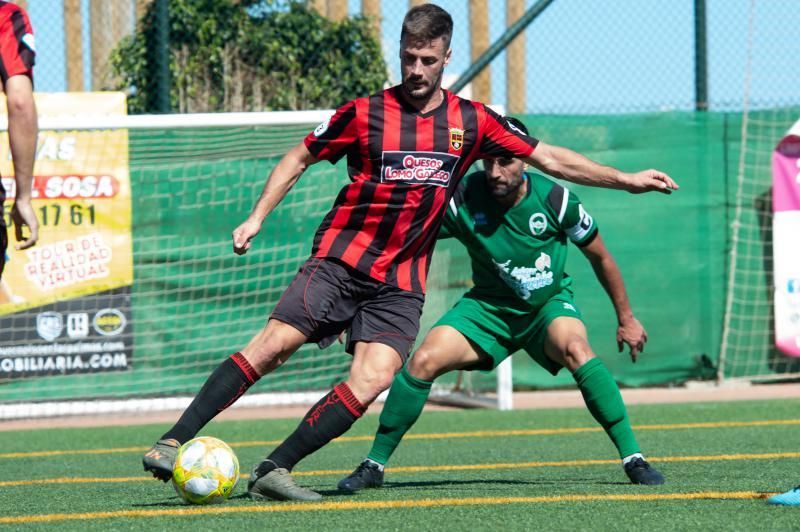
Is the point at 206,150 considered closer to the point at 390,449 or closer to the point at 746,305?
the point at 746,305

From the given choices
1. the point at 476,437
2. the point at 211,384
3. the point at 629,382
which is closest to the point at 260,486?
the point at 211,384

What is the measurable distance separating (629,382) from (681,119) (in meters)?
2.43

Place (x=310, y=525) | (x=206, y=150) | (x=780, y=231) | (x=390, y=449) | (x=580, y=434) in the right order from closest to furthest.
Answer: (x=310, y=525), (x=390, y=449), (x=580, y=434), (x=206, y=150), (x=780, y=231)

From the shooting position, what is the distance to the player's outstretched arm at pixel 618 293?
20.1 feet

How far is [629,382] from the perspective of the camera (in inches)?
476

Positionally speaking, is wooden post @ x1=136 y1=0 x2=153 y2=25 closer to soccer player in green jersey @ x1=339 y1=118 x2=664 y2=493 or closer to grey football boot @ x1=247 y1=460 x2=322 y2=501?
soccer player in green jersey @ x1=339 y1=118 x2=664 y2=493

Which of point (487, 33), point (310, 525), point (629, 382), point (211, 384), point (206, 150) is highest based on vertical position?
point (487, 33)

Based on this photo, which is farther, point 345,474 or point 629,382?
point 629,382

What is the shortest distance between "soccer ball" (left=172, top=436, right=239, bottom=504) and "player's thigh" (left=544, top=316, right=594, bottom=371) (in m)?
1.69

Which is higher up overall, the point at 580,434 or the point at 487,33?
the point at 487,33

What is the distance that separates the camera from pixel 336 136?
529 centimetres

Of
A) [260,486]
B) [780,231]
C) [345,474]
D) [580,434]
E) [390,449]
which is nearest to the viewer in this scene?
[260,486]

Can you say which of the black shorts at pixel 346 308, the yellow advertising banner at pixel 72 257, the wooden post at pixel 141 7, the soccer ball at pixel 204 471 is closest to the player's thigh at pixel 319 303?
the black shorts at pixel 346 308

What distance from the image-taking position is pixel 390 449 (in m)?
5.86
